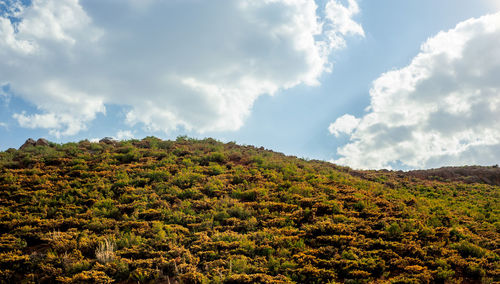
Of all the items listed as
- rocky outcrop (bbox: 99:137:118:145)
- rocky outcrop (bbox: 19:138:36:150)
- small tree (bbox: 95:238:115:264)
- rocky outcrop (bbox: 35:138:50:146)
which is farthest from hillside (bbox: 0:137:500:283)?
rocky outcrop (bbox: 99:137:118:145)

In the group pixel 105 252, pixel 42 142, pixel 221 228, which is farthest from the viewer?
pixel 42 142

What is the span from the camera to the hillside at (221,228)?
7680 millimetres

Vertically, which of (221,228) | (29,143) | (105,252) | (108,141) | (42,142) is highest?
(108,141)

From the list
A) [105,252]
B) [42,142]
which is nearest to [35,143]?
[42,142]

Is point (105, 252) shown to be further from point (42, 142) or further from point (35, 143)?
point (35, 143)

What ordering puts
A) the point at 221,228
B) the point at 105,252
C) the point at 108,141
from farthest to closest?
the point at 108,141, the point at 221,228, the point at 105,252

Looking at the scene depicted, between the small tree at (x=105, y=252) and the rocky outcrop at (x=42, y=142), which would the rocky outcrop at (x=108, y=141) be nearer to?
the rocky outcrop at (x=42, y=142)

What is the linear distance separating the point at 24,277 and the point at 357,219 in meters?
10.9

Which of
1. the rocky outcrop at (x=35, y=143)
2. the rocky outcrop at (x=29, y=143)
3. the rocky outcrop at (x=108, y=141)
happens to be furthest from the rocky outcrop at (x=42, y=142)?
the rocky outcrop at (x=108, y=141)

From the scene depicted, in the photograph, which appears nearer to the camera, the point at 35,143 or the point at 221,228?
the point at 221,228

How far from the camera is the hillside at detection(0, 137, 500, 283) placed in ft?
25.2

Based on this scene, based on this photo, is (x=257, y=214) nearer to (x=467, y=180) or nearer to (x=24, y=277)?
(x=24, y=277)

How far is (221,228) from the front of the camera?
10.2 m

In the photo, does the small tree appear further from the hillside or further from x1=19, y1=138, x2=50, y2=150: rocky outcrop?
x1=19, y1=138, x2=50, y2=150: rocky outcrop
